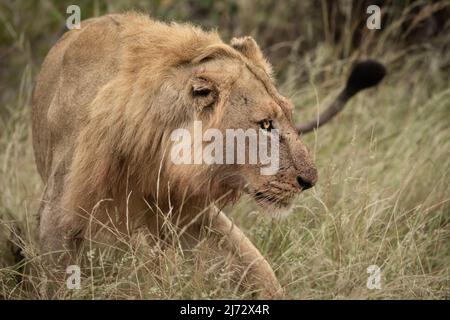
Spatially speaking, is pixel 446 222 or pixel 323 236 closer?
pixel 323 236

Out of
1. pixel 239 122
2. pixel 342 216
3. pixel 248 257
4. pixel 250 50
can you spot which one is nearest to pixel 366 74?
pixel 342 216

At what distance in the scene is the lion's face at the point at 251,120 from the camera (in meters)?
3.79

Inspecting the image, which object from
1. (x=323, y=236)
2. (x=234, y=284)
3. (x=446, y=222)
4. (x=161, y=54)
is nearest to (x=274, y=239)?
(x=323, y=236)

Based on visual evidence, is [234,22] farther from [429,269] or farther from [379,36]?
[429,269]

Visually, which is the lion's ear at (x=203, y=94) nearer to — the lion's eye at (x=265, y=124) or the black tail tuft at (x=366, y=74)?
the lion's eye at (x=265, y=124)

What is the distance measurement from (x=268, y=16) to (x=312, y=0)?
49 cm

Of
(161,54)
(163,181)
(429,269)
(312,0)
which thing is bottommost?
(429,269)

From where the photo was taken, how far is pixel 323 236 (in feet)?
15.0

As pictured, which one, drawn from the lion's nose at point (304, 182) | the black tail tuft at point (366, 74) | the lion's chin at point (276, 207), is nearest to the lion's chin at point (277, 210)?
the lion's chin at point (276, 207)

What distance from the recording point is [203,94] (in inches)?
150

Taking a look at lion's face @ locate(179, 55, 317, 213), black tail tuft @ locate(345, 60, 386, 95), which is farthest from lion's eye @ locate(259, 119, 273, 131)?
black tail tuft @ locate(345, 60, 386, 95)

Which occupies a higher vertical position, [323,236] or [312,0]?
[312,0]

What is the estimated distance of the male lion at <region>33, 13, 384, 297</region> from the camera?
12.6 ft

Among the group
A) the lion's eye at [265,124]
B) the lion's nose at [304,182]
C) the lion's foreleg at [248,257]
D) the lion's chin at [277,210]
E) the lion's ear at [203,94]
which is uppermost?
the lion's ear at [203,94]
